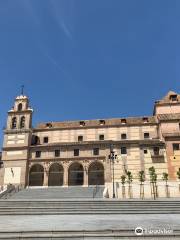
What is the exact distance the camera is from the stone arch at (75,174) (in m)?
47.4

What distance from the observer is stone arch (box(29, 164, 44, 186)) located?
160 ft

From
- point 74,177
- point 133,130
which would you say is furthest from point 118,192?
point 133,130

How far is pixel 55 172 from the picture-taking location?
48781 mm

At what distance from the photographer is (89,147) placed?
4800cm

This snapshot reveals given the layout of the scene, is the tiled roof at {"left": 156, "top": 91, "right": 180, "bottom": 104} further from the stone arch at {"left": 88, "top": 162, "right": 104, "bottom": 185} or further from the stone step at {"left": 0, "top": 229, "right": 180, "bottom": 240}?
the stone step at {"left": 0, "top": 229, "right": 180, "bottom": 240}

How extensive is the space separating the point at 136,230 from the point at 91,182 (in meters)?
34.6

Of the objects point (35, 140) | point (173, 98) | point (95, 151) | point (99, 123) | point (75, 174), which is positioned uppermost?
point (173, 98)

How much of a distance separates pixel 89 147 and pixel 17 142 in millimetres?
12066

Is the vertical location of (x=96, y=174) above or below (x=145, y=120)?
below

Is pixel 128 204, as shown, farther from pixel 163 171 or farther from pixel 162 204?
pixel 163 171

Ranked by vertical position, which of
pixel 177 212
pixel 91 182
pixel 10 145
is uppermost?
pixel 10 145

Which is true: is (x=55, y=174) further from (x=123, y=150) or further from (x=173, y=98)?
(x=173, y=98)

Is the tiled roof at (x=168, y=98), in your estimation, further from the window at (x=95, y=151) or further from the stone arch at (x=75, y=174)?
the stone arch at (x=75, y=174)

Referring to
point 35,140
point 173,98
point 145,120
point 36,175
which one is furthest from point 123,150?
point 35,140
